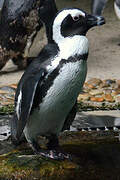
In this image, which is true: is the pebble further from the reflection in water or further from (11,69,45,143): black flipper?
(11,69,45,143): black flipper

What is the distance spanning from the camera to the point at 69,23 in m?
2.41

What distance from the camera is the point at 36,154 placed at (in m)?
2.52

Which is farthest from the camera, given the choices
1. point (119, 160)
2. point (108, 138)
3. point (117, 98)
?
point (117, 98)

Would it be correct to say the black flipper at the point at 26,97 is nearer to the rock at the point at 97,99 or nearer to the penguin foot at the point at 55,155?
the penguin foot at the point at 55,155

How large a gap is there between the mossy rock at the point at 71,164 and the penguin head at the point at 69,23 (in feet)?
1.82

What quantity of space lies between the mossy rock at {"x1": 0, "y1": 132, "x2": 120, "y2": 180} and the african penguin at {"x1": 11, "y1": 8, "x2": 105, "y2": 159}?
83 millimetres

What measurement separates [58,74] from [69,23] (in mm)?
238

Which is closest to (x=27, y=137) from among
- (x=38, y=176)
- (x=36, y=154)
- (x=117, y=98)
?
(x=36, y=154)

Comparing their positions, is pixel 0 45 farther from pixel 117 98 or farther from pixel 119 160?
pixel 119 160

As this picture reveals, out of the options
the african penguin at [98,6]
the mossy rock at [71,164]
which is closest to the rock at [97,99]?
the mossy rock at [71,164]

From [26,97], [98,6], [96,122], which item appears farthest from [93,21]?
[98,6]

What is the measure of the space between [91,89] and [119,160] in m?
2.43

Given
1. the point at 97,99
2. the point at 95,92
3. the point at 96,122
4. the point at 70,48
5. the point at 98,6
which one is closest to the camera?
the point at 70,48

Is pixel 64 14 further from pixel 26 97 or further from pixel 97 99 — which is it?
pixel 97 99
